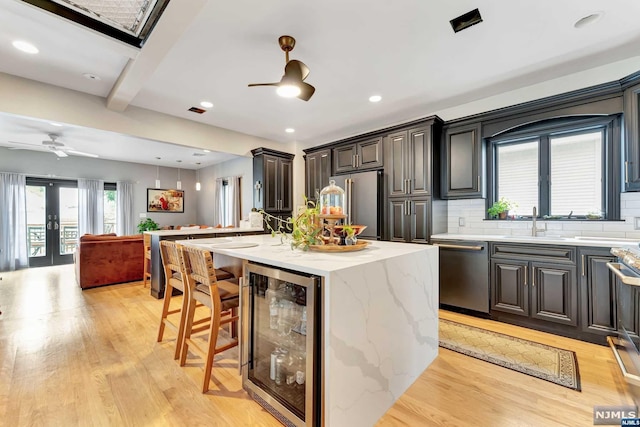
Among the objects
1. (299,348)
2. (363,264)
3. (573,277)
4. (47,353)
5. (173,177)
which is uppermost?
(173,177)

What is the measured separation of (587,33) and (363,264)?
2817mm

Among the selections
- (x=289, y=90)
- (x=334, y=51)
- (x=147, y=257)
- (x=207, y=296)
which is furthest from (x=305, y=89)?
(x=147, y=257)

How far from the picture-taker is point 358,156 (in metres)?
4.35

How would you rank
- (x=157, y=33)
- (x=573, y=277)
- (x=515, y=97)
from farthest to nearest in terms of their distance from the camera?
1. (x=515, y=97)
2. (x=573, y=277)
3. (x=157, y=33)

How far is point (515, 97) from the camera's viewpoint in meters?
3.26

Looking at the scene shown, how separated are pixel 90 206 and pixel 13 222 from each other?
4.46ft

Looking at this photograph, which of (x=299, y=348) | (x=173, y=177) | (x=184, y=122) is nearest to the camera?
(x=299, y=348)

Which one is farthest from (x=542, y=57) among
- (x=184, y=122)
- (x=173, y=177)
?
(x=173, y=177)

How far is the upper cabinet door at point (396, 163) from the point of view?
3807 millimetres

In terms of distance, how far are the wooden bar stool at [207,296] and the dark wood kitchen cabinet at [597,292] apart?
3.04 m

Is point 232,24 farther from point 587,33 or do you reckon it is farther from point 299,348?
point 587,33

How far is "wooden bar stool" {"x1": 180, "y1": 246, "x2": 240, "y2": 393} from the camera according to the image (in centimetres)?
182

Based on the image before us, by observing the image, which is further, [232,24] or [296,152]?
[296,152]

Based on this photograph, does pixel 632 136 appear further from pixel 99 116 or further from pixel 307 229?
pixel 99 116
